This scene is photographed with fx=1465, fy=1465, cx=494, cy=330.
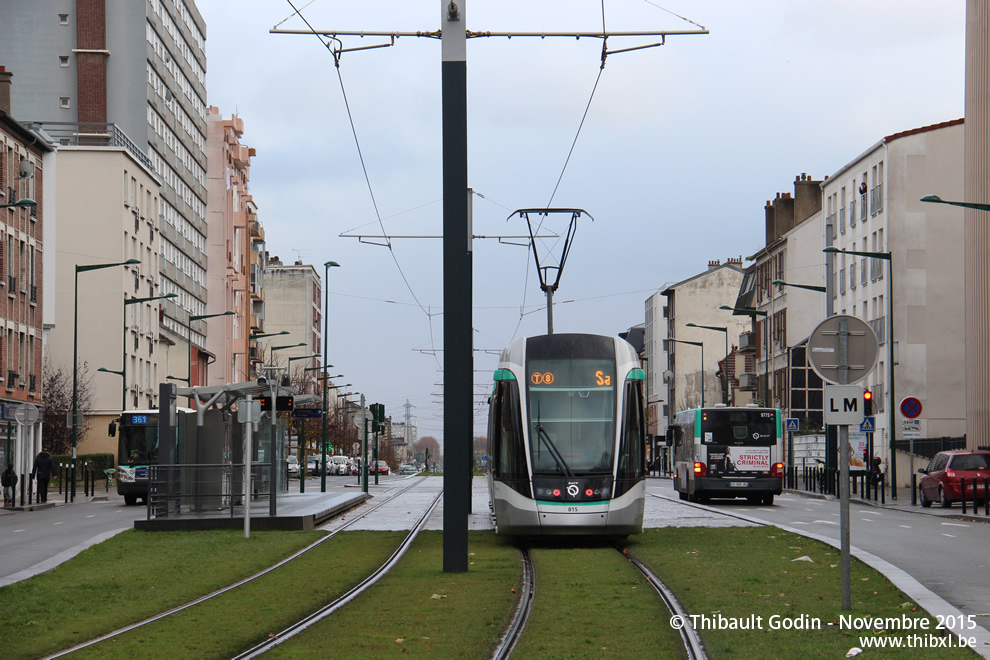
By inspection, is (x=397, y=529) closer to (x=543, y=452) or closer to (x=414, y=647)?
(x=543, y=452)

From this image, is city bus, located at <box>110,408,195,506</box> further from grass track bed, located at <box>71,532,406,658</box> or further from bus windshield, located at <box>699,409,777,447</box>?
Answer: grass track bed, located at <box>71,532,406,658</box>

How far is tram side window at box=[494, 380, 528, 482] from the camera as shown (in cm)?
2272

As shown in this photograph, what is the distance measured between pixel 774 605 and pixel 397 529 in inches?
628

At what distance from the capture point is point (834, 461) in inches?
2154

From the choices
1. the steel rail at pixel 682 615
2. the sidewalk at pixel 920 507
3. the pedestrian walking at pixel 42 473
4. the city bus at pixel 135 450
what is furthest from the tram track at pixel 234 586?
the pedestrian walking at pixel 42 473

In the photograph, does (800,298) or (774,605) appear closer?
(774,605)

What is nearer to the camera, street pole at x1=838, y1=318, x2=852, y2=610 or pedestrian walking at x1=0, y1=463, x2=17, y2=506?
street pole at x1=838, y1=318, x2=852, y2=610

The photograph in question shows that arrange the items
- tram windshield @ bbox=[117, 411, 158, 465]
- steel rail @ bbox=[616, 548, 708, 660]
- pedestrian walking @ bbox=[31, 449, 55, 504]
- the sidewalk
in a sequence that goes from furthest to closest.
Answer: tram windshield @ bbox=[117, 411, 158, 465], pedestrian walking @ bbox=[31, 449, 55, 504], the sidewalk, steel rail @ bbox=[616, 548, 708, 660]

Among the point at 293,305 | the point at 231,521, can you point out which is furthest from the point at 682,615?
the point at 293,305

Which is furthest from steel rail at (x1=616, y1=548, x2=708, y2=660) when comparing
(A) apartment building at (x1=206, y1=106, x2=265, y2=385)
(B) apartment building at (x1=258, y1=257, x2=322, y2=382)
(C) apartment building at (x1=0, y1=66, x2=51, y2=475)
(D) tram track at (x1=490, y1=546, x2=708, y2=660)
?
(B) apartment building at (x1=258, y1=257, x2=322, y2=382)

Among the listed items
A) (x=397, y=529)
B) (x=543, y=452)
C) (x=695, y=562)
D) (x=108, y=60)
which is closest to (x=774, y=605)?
(x=695, y=562)

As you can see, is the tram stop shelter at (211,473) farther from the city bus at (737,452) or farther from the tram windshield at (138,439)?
the tram windshield at (138,439)

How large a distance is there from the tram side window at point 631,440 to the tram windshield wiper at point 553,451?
2.59 ft

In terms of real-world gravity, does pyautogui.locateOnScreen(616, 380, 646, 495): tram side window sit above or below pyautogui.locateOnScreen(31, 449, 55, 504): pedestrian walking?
above
